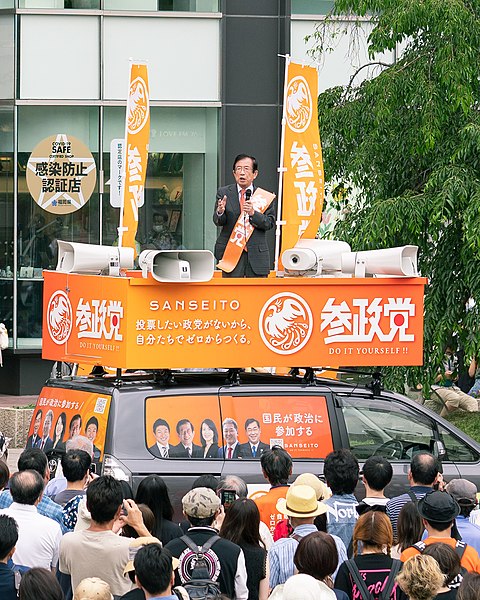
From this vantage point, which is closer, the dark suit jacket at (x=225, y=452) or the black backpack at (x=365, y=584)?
the black backpack at (x=365, y=584)

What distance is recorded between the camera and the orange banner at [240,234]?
1124 cm

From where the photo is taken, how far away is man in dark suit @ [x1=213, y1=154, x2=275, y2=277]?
11.2m

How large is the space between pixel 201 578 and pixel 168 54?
16685mm

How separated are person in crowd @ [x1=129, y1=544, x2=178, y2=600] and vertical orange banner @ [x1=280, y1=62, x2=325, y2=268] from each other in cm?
640

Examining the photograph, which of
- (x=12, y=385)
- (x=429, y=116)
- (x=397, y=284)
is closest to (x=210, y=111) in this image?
(x=12, y=385)

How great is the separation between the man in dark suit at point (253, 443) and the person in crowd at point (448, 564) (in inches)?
152

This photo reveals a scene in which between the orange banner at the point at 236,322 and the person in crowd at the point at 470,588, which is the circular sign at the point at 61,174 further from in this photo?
the person in crowd at the point at 470,588

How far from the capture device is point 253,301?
10109 mm

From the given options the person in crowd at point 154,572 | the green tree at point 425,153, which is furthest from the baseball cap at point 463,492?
the green tree at point 425,153

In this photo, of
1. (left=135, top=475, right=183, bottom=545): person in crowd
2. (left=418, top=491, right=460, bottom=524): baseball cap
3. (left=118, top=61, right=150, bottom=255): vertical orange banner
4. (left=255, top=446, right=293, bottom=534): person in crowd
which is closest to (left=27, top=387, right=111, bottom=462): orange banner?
(left=255, top=446, right=293, bottom=534): person in crowd

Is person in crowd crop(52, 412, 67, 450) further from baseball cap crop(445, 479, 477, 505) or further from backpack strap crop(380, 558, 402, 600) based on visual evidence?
backpack strap crop(380, 558, 402, 600)

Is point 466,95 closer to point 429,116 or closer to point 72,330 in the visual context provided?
point 429,116

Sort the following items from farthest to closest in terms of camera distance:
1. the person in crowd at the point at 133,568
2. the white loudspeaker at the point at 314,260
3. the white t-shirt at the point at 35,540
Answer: the white loudspeaker at the point at 314,260 → the white t-shirt at the point at 35,540 → the person in crowd at the point at 133,568

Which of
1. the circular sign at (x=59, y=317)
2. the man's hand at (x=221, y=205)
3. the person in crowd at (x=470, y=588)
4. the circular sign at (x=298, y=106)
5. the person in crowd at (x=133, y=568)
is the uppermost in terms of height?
the circular sign at (x=298, y=106)
